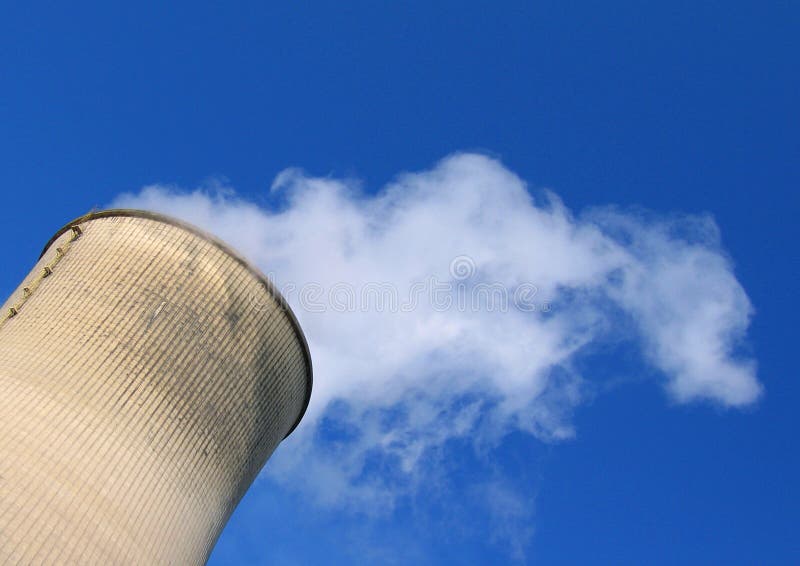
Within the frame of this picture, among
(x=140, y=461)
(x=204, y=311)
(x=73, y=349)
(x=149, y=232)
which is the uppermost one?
(x=149, y=232)

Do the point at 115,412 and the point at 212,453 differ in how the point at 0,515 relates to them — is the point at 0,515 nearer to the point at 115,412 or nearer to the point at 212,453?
the point at 115,412

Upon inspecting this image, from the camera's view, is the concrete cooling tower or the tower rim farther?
the tower rim

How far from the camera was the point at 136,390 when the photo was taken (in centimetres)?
1048

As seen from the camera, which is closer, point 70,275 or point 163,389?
point 163,389

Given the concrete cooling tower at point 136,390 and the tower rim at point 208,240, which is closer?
the concrete cooling tower at point 136,390

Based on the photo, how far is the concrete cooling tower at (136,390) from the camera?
879 cm

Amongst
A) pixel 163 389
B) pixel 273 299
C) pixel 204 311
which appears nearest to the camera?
pixel 163 389

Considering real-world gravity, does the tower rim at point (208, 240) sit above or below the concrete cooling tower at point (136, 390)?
above

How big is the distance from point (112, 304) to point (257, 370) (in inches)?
108

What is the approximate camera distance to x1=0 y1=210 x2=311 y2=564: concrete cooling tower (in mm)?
8789

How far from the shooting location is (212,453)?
11.4m

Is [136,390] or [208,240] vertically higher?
[208,240]

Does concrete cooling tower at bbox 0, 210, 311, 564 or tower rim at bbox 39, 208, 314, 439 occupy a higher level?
tower rim at bbox 39, 208, 314, 439

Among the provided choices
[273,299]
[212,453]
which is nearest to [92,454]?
[212,453]
